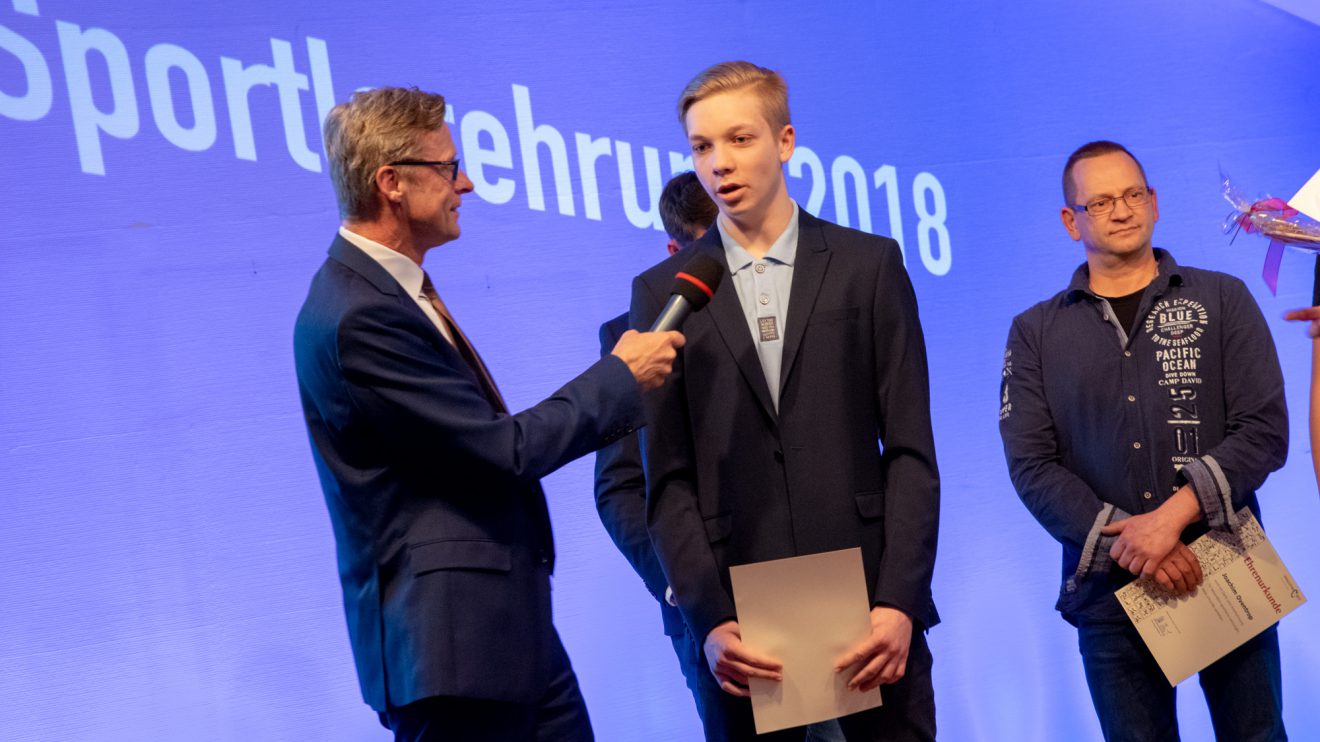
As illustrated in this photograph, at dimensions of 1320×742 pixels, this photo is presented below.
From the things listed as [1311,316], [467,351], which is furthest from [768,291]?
[1311,316]

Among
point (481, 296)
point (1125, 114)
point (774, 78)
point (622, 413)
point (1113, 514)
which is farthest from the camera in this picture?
point (1125, 114)

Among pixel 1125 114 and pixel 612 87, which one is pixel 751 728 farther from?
pixel 1125 114

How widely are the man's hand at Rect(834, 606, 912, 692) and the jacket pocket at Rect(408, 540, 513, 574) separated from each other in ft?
1.80

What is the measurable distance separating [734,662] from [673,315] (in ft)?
1.77

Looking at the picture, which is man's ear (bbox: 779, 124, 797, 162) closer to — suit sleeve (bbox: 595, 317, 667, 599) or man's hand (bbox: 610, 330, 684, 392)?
man's hand (bbox: 610, 330, 684, 392)

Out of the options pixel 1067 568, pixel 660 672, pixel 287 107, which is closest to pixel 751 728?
pixel 1067 568

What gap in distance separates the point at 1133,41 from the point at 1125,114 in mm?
245

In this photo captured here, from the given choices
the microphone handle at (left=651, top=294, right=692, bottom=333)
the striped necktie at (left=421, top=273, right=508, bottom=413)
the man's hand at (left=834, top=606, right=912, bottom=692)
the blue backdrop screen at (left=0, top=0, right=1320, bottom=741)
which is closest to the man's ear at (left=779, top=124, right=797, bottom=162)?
the microphone handle at (left=651, top=294, right=692, bottom=333)

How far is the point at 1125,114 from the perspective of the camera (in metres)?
4.15

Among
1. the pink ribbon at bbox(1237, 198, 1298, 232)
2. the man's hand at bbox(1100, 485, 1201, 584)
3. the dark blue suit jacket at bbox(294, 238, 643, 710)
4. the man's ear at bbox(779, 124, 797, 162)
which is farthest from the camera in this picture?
the man's hand at bbox(1100, 485, 1201, 584)

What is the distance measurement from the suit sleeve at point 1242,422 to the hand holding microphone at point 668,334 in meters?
1.17

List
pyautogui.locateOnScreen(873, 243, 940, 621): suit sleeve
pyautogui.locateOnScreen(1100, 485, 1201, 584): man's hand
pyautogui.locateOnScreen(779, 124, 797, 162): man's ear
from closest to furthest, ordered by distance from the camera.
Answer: pyautogui.locateOnScreen(873, 243, 940, 621): suit sleeve, pyautogui.locateOnScreen(779, 124, 797, 162): man's ear, pyautogui.locateOnScreen(1100, 485, 1201, 584): man's hand

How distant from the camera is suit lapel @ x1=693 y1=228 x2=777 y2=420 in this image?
2035 mm

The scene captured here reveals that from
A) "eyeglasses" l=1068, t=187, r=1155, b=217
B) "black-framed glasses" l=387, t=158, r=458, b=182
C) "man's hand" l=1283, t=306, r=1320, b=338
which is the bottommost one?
"man's hand" l=1283, t=306, r=1320, b=338
